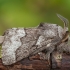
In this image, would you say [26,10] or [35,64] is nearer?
[35,64]

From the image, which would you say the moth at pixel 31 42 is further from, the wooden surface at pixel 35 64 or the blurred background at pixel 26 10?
the blurred background at pixel 26 10

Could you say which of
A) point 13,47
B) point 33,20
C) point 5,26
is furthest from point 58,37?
point 5,26

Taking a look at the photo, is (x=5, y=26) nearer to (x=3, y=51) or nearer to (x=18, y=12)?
(x=18, y=12)

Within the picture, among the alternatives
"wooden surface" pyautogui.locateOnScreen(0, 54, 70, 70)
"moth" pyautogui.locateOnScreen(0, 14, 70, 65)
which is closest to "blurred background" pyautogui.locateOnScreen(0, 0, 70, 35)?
"moth" pyautogui.locateOnScreen(0, 14, 70, 65)

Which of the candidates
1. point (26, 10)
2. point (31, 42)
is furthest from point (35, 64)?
point (26, 10)

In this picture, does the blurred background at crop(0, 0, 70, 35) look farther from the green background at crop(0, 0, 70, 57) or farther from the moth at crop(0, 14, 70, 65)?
the moth at crop(0, 14, 70, 65)

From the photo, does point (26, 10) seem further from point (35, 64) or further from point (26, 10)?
point (35, 64)
